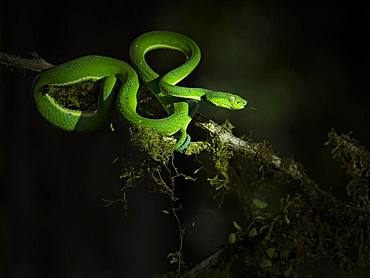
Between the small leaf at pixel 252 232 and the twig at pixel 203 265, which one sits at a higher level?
the small leaf at pixel 252 232

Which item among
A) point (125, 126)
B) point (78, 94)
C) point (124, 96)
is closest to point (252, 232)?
point (124, 96)

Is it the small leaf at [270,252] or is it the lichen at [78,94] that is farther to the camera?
the lichen at [78,94]

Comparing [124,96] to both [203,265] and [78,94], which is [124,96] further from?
[203,265]

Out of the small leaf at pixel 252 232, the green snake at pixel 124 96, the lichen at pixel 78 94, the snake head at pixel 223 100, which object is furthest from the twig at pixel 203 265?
the lichen at pixel 78 94

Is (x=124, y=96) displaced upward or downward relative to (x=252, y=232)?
upward

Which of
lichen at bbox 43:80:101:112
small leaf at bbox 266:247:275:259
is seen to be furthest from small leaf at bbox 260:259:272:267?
lichen at bbox 43:80:101:112

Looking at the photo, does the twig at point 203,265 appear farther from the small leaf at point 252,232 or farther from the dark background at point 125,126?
the dark background at point 125,126

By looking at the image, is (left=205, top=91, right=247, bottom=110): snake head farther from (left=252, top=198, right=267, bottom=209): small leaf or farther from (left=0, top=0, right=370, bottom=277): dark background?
(left=0, top=0, right=370, bottom=277): dark background
